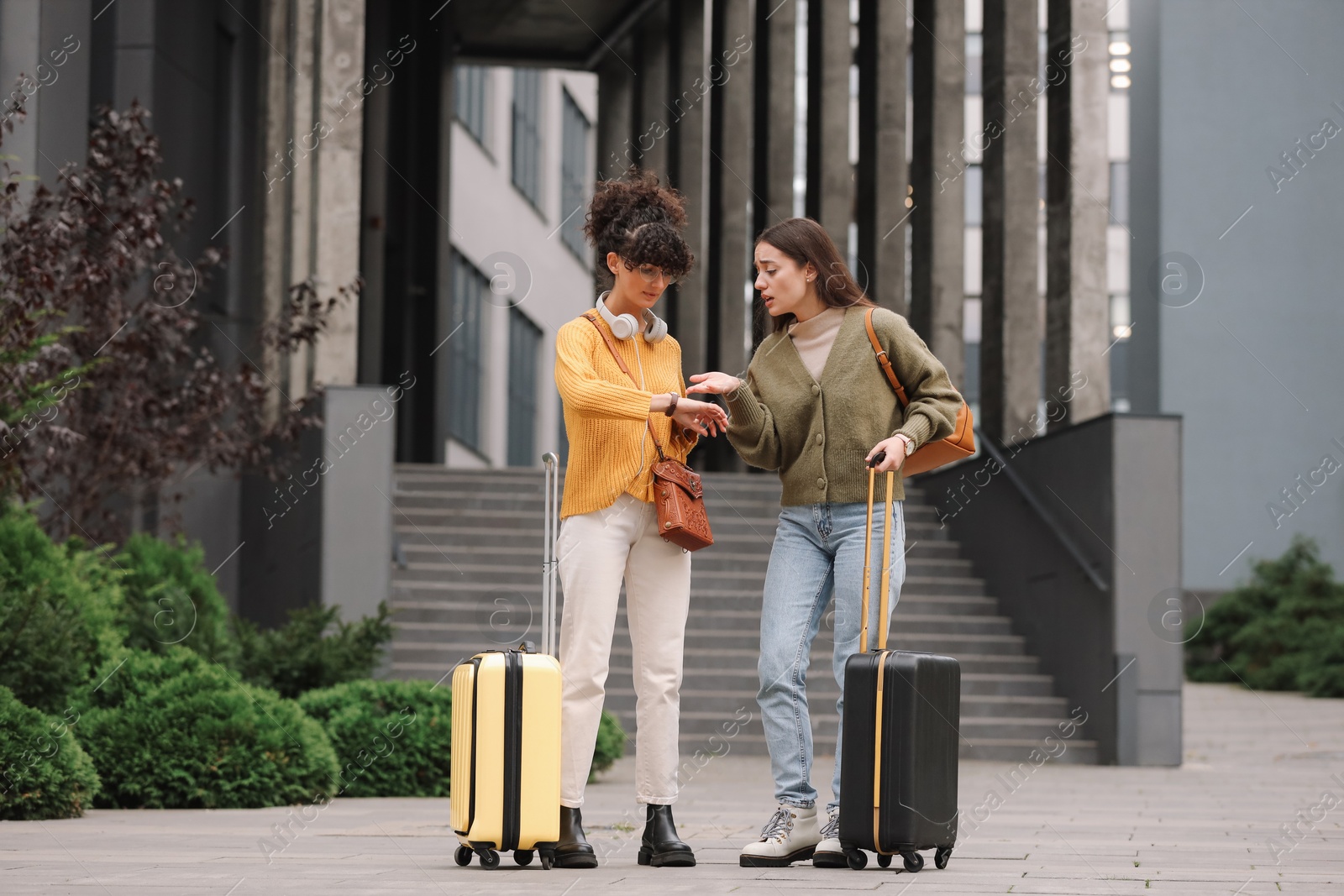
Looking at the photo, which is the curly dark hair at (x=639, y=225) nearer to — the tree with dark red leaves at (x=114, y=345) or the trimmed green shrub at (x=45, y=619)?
the trimmed green shrub at (x=45, y=619)

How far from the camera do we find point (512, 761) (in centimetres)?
479

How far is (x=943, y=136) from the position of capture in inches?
637

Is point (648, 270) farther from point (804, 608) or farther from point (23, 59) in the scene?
point (23, 59)

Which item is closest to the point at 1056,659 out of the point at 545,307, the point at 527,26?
the point at 527,26

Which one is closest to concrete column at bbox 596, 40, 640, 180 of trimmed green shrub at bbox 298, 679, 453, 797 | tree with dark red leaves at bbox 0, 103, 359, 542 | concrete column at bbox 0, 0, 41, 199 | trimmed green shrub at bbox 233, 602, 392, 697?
concrete column at bbox 0, 0, 41, 199

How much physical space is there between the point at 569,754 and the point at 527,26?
70.1 feet

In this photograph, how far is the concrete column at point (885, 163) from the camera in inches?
702

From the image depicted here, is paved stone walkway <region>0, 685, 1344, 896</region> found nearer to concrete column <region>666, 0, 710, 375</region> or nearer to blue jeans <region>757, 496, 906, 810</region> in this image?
blue jeans <region>757, 496, 906, 810</region>

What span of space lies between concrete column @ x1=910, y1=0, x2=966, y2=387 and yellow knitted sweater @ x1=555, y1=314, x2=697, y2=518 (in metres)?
10.6

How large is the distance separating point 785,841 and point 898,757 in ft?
1.73

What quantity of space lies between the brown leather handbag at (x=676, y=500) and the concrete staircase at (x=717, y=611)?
6.13 meters

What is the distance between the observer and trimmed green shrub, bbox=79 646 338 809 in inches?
291

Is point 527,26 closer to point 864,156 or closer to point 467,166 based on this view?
point 467,166

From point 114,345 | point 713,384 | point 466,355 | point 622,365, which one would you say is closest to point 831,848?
point 713,384
